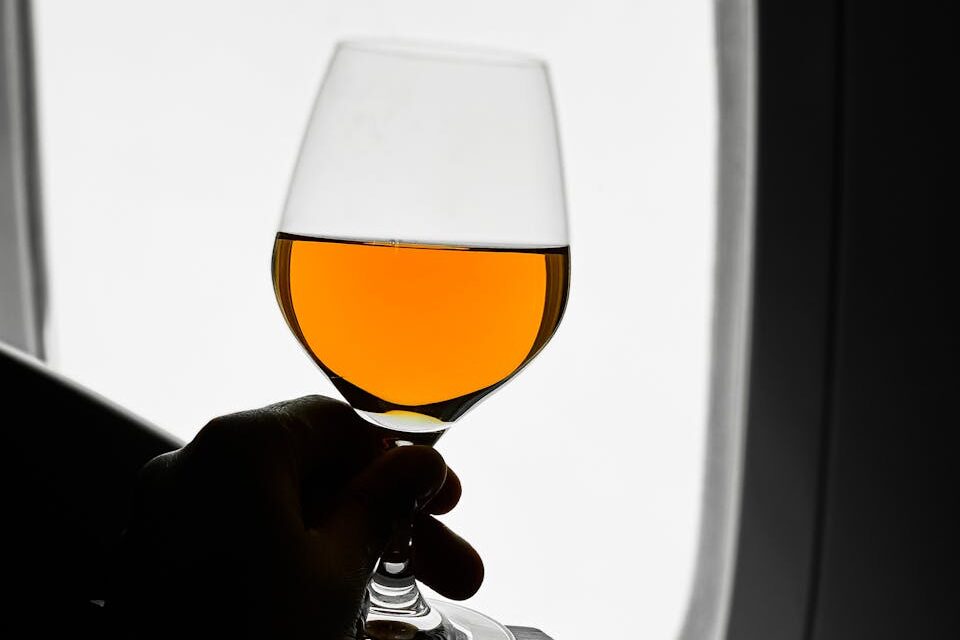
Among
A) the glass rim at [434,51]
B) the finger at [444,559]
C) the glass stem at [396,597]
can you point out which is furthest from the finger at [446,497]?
the glass rim at [434,51]

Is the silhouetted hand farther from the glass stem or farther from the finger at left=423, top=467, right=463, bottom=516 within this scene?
the finger at left=423, top=467, right=463, bottom=516

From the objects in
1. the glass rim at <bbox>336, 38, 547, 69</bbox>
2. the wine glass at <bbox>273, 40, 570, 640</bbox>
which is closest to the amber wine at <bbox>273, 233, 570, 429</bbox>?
the wine glass at <bbox>273, 40, 570, 640</bbox>

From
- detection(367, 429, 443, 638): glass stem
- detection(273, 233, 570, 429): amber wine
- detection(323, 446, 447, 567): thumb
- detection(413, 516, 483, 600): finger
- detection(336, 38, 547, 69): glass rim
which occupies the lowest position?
detection(413, 516, 483, 600): finger

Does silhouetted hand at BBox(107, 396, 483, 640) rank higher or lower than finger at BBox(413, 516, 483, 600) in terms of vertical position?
higher

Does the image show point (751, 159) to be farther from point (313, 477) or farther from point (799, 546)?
point (313, 477)


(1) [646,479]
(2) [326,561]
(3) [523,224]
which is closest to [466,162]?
(3) [523,224]

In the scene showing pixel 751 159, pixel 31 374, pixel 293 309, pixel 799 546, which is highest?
pixel 751 159
